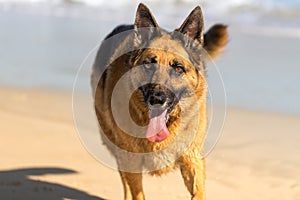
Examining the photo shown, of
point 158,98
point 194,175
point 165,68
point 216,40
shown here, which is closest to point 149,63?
point 165,68

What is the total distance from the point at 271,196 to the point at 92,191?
5.89ft

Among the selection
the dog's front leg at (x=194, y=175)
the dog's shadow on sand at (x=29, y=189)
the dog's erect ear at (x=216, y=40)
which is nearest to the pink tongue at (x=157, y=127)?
the dog's front leg at (x=194, y=175)

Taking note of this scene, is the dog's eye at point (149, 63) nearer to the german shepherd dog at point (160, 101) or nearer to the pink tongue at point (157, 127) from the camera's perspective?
the german shepherd dog at point (160, 101)

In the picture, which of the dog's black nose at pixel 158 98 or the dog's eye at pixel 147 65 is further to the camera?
the dog's eye at pixel 147 65

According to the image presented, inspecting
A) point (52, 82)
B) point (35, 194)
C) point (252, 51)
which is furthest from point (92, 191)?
point (252, 51)

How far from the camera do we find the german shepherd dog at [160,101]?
13.9 feet

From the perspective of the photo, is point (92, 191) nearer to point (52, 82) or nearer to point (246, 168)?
point (246, 168)

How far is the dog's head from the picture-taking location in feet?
13.7

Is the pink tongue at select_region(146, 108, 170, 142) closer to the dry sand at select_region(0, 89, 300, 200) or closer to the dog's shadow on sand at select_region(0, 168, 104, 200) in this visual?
the dry sand at select_region(0, 89, 300, 200)

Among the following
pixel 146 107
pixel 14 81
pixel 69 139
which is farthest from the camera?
pixel 14 81

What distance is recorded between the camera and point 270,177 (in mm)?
5922

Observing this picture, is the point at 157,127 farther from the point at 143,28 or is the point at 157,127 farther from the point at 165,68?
the point at 143,28

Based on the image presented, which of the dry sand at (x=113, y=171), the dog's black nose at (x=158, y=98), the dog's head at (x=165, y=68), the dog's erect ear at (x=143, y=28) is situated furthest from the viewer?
the dry sand at (x=113, y=171)

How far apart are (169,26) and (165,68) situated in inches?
602
